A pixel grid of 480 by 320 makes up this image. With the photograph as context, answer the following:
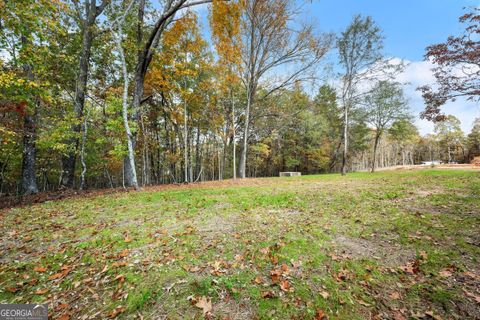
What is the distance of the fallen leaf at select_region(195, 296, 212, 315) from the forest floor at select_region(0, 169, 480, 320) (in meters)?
0.01

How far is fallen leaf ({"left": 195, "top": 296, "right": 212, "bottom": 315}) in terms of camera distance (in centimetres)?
211

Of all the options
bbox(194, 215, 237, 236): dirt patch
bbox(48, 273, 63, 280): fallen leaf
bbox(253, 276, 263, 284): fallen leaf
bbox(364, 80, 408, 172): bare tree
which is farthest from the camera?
bbox(364, 80, 408, 172): bare tree

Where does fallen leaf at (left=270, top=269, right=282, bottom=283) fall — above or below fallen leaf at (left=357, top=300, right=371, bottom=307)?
above

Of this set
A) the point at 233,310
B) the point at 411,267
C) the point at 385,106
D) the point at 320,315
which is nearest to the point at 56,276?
the point at 233,310

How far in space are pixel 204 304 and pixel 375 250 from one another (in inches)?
109

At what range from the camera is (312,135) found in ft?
87.1

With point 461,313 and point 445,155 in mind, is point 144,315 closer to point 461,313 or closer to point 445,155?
point 461,313

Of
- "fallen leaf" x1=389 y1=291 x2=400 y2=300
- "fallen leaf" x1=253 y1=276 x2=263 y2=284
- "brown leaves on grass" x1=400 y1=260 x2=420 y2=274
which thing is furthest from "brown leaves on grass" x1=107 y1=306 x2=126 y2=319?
"brown leaves on grass" x1=400 y1=260 x2=420 y2=274

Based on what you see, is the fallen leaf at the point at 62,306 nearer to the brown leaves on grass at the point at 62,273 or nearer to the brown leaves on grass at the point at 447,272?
the brown leaves on grass at the point at 62,273

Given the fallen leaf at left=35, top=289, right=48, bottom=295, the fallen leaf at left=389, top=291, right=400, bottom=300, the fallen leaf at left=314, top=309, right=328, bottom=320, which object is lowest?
the fallen leaf at left=314, top=309, right=328, bottom=320

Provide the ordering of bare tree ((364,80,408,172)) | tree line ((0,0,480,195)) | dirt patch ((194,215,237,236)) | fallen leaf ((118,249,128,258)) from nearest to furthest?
fallen leaf ((118,249,128,258)) < dirt patch ((194,215,237,236)) < tree line ((0,0,480,195)) < bare tree ((364,80,408,172))

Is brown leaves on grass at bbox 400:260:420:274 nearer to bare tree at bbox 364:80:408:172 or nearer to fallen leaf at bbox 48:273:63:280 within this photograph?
fallen leaf at bbox 48:273:63:280

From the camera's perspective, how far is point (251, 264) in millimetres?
2852

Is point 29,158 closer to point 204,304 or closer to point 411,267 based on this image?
point 204,304
